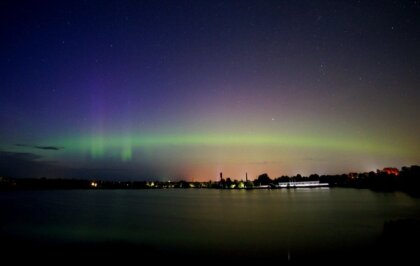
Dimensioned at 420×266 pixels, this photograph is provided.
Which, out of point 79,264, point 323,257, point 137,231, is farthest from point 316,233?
point 79,264

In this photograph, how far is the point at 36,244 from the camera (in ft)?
101

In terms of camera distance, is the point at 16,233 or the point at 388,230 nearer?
the point at 388,230

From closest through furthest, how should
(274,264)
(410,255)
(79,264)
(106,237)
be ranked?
1. (410,255)
2. (79,264)
3. (274,264)
4. (106,237)

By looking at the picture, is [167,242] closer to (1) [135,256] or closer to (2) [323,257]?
(1) [135,256]

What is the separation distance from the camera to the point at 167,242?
3272 cm

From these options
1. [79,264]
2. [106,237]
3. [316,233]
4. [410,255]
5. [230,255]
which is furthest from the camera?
[316,233]

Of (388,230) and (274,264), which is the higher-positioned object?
(388,230)

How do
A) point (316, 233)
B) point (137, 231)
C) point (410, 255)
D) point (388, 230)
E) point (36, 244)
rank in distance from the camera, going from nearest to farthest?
point (410, 255)
point (388, 230)
point (36, 244)
point (316, 233)
point (137, 231)

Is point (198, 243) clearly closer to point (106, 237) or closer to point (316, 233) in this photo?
point (106, 237)

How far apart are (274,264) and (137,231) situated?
22322 millimetres

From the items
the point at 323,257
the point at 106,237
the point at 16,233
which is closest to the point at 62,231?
the point at 16,233

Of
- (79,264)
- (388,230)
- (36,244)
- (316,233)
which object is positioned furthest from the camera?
(316,233)

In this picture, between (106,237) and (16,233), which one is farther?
(16,233)

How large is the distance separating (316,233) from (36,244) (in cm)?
2960
